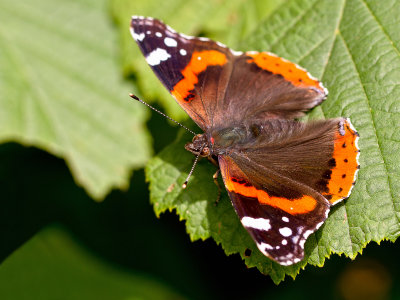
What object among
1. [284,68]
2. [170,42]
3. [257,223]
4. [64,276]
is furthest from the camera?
[64,276]

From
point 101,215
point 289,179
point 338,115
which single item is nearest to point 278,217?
point 289,179

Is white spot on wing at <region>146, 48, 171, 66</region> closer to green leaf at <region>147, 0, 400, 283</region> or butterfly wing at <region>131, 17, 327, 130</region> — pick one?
butterfly wing at <region>131, 17, 327, 130</region>

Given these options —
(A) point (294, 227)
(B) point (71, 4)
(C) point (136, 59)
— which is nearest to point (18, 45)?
(B) point (71, 4)

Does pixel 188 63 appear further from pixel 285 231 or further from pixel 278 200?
pixel 285 231

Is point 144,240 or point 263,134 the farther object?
point 144,240

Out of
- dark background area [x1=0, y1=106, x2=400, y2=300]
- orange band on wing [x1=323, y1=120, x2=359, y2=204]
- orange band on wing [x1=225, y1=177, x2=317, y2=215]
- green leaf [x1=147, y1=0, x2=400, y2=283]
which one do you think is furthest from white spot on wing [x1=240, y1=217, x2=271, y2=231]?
dark background area [x1=0, y1=106, x2=400, y2=300]

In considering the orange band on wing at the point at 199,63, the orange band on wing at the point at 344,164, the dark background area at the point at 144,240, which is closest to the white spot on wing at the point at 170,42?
the orange band on wing at the point at 199,63

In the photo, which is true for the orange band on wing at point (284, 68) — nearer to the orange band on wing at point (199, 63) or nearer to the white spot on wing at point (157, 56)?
the orange band on wing at point (199, 63)

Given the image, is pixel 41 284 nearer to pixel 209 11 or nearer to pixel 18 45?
pixel 18 45
